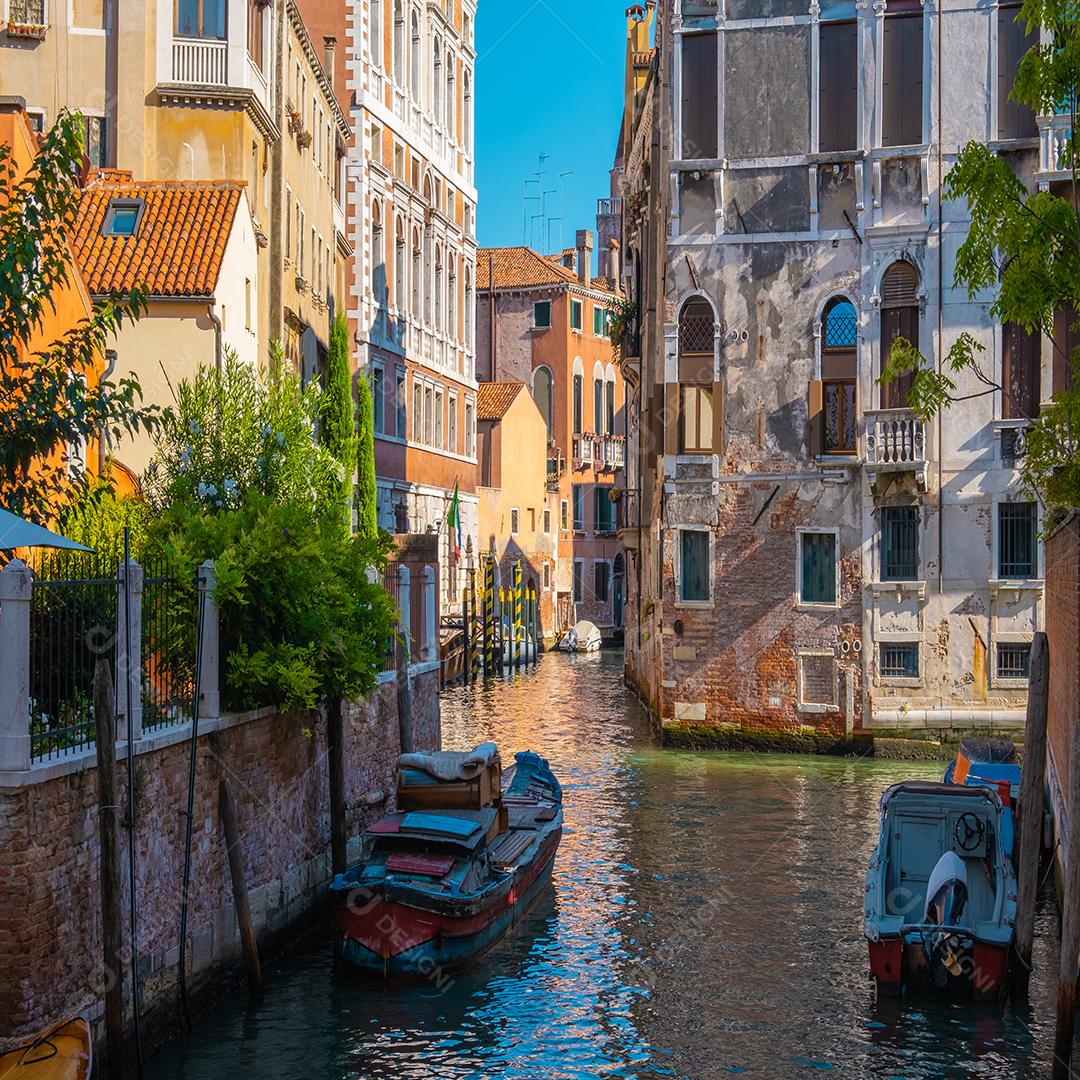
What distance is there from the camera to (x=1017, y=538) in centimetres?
2233

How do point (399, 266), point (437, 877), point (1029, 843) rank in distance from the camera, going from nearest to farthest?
point (1029, 843)
point (437, 877)
point (399, 266)

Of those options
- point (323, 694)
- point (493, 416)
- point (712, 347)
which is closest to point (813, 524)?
point (712, 347)

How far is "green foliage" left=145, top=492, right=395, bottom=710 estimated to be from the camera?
11680 mm

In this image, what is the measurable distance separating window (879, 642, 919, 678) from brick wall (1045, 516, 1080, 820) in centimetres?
577

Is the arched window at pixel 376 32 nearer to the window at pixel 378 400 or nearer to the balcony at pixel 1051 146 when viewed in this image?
the window at pixel 378 400

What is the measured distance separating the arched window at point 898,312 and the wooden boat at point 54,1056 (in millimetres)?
16926

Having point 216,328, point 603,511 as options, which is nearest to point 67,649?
point 216,328

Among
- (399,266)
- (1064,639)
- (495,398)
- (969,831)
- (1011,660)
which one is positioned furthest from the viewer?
(495,398)

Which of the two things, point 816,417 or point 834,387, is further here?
point 834,387

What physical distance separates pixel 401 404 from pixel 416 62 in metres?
8.52

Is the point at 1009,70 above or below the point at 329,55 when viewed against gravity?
below

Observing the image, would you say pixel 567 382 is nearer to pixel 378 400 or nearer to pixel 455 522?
pixel 455 522

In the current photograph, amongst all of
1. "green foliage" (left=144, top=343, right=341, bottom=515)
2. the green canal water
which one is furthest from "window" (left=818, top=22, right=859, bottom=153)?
"green foliage" (left=144, top=343, right=341, bottom=515)

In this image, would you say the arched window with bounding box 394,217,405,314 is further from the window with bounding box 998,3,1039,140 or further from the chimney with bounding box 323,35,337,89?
the window with bounding box 998,3,1039,140
